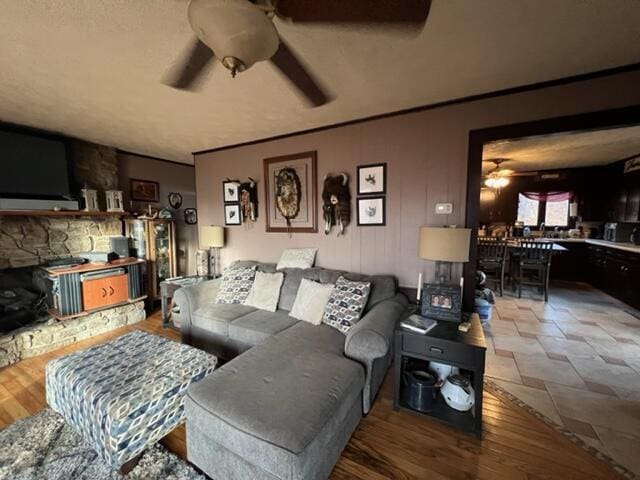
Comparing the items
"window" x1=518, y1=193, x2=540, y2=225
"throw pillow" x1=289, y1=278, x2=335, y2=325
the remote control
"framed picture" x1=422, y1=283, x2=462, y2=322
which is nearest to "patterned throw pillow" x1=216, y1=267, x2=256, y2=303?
"throw pillow" x1=289, y1=278, x2=335, y2=325

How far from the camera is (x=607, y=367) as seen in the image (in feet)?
7.65

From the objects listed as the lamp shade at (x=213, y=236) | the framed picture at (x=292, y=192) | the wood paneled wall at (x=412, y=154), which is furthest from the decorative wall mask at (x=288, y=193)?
the lamp shade at (x=213, y=236)

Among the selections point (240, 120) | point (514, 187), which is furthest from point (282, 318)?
point (514, 187)

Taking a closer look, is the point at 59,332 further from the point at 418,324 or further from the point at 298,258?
the point at 418,324

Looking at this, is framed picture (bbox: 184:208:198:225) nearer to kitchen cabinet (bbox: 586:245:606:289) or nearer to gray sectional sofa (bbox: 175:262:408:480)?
gray sectional sofa (bbox: 175:262:408:480)

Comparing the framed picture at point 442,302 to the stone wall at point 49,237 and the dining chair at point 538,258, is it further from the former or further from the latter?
the stone wall at point 49,237

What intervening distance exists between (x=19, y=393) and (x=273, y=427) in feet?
8.00

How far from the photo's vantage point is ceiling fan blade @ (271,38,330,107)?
1.57 m

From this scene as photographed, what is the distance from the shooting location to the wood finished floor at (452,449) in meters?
1.41

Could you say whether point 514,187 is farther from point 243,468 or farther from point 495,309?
point 243,468

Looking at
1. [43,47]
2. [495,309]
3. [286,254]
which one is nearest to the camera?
[43,47]

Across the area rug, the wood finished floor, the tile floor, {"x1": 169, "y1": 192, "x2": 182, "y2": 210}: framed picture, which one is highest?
{"x1": 169, "y1": 192, "x2": 182, "y2": 210}: framed picture

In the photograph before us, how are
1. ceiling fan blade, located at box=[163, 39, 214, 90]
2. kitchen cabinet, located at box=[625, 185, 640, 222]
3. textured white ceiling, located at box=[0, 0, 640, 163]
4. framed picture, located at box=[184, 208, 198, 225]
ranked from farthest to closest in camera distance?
1. framed picture, located at box=[184, 208, 198, 225]
2. kitchen cabinet, located at box=[625, 185, 640, 222]
3. ceiling fan blade, located at box=[163, 39, 214, 90]
4. textured white ceiling, located at box=[0, 0, 640, 163]

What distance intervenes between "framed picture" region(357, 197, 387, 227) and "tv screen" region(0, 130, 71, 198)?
11.7ft
